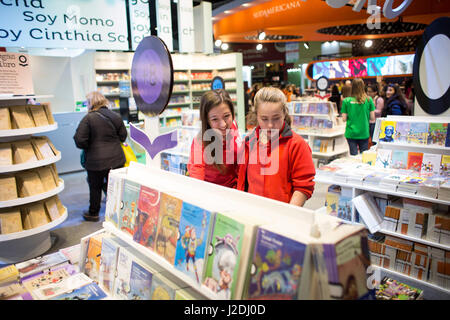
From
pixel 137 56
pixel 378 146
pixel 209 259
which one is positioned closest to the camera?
pixel 209 259

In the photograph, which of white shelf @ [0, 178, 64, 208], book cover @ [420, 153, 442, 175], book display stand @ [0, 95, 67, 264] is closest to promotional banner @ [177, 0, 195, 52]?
book display stand @ [0, 95, 67, 264]

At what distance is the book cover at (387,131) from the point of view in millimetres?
3533

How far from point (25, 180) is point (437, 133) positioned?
422cm

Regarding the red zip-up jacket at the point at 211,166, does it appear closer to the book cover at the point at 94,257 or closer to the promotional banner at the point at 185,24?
the book cover at the point at 94,257

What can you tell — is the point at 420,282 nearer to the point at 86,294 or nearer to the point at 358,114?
the point at 86,294

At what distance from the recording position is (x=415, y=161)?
3.34 metres

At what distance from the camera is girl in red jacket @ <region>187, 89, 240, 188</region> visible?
1899 millimetres

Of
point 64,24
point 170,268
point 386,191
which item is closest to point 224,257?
point 170,268

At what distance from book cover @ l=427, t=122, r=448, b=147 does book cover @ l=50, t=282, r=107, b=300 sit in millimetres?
3219

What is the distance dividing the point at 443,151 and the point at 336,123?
12.8ft

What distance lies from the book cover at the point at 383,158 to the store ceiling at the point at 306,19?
5.23 metres
